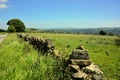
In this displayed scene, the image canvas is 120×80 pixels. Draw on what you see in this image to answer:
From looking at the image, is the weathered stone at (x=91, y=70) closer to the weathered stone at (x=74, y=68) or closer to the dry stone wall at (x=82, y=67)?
the dry stone wall at (x=82, y=67)

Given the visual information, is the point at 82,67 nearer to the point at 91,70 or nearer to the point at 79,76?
the point at 91,70

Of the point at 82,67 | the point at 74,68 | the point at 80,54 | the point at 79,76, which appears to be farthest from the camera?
the point at 80,54

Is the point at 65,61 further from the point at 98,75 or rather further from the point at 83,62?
the point at 98,75

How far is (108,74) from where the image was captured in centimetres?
1175

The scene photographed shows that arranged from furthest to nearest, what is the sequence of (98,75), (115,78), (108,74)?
1. (108,74)
2. (115,78)
3. (98,75)

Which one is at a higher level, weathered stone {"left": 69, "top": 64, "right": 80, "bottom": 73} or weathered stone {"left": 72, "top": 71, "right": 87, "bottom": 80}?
weathered stone {"left": 69, "top": 64, "right": 80, "bottom": 73}

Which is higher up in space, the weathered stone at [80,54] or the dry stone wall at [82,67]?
the weathered stone at [80,54]

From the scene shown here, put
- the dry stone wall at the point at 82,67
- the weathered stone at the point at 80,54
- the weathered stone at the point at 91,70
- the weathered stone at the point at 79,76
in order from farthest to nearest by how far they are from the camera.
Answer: the weathered stone at the point at 80,54
the weathered stone at the point at 91,70
the dry stone wall at the point at 82,67
the weathered stone at the point at 79,76

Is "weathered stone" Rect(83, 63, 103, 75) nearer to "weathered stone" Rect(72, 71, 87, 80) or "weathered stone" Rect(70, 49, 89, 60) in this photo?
"weathered stone" Rect(72, 71, 87, 80)

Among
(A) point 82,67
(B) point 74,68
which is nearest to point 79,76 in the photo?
→ (B) point 74,68

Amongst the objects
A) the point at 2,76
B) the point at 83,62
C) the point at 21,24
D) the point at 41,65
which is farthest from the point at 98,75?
the point at 21,24

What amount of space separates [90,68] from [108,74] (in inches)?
184

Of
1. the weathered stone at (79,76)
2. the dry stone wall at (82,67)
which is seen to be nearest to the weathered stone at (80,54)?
the dry stone wall at (82,67)

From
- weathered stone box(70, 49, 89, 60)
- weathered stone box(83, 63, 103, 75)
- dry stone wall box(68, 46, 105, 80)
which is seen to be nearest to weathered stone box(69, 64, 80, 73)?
dry stone wall box(68, 46, 105, 80)
